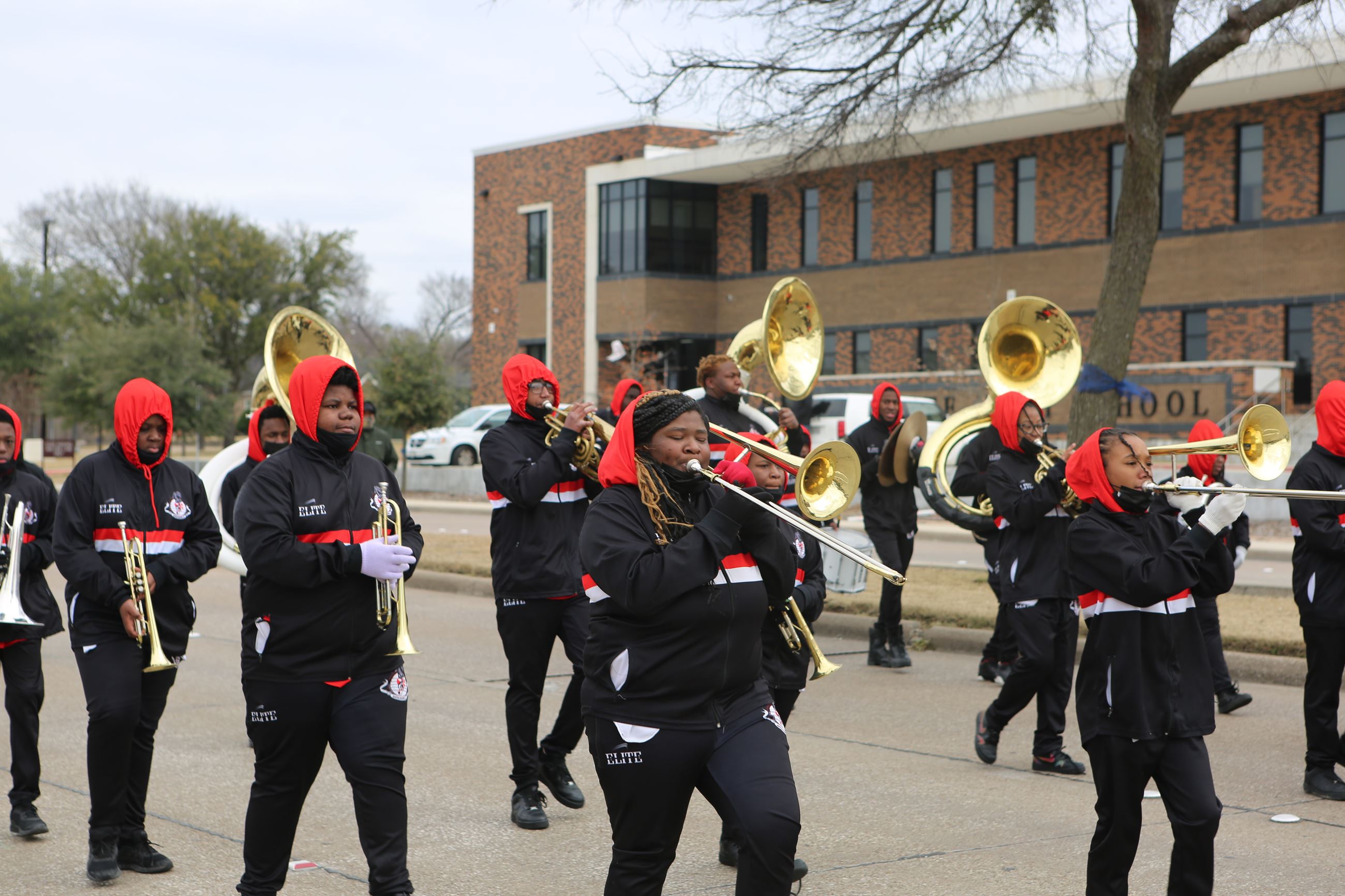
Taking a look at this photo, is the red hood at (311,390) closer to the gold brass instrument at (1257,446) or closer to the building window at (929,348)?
the gold brass instrument at (1257,446)

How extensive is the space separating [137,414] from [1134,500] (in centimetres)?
380

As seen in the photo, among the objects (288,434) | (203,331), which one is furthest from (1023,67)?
(203,331)

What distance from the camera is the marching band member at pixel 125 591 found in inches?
215

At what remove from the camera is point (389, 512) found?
471 centimetres

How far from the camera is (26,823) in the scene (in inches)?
238

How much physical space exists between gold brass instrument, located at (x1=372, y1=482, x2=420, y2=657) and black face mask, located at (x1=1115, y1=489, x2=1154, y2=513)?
244cm

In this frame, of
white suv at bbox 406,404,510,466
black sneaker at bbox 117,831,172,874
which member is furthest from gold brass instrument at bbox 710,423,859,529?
white suv at bbox 406,404,510,466

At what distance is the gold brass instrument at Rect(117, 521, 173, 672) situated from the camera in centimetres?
554

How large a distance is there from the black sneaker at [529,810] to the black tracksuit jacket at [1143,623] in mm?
2529

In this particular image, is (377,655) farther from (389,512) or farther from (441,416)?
(441,416)

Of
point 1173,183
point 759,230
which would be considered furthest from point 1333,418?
point 759,230

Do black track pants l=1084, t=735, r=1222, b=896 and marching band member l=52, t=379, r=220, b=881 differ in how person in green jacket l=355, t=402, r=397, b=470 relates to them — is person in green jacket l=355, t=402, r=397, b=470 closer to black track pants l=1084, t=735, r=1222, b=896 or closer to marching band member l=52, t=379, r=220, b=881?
marching band member l=52, t=379, r=220, b=881

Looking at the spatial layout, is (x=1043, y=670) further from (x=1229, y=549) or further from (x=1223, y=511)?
(x=1223, y=511)

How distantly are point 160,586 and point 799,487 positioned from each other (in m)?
2.79
